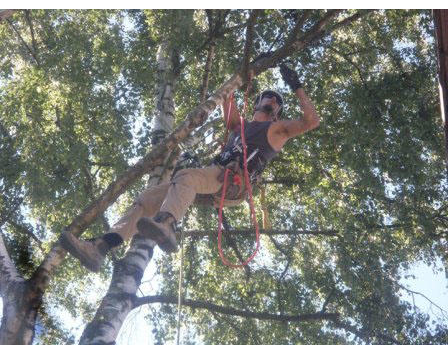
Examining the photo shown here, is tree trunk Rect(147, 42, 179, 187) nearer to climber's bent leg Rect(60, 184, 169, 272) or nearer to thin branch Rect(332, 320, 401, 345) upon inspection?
climber's bent leg Rect(60, 184, 169, 272)

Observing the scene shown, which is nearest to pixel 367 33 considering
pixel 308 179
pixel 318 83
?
pixel 318 83

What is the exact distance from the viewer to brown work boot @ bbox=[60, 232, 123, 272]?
14.8 feet

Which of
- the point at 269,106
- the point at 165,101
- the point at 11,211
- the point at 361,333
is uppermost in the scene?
the point at 165,101

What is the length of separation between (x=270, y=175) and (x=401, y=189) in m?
2.44

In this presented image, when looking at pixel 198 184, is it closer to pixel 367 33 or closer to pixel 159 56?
pixel 159 56

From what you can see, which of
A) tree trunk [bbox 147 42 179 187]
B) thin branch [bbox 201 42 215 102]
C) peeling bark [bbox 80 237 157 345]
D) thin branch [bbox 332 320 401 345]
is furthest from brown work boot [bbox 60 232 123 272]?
thin branch [bbox 332 320 401 345]

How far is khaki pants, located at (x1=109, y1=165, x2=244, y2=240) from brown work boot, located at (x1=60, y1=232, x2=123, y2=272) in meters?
0.10

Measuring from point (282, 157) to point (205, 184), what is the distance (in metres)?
4.18

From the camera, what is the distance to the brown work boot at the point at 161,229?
4.56m

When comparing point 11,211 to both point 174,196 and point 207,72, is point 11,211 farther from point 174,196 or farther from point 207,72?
point 174,196

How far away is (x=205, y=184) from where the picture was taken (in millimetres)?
5379

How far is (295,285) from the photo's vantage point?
8570 mm

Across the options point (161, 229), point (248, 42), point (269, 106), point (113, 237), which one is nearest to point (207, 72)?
point (269, 106)

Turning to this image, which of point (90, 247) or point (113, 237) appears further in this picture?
point (113, 237)
